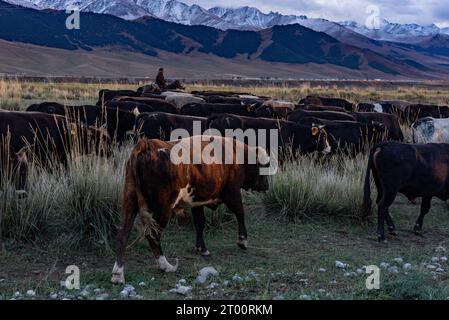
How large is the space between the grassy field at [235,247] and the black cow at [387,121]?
7244mm

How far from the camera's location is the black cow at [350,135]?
1398cm

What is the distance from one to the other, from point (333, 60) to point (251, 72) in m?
40.2

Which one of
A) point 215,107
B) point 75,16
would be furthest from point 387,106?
point 75,16

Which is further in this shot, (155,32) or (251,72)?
(155,32)

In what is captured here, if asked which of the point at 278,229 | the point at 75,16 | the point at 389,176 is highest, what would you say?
the point at 75,16

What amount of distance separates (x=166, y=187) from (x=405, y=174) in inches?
155

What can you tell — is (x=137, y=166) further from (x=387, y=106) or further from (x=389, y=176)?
(x=387, y=106)

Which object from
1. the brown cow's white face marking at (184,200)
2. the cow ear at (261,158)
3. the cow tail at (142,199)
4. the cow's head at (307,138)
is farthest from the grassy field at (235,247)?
the cow's head at (307,138)

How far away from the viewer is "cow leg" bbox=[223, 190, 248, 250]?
298 inches

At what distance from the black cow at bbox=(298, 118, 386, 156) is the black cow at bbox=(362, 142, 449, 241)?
169 inches

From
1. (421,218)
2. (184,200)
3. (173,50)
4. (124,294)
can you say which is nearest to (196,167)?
(184,200)

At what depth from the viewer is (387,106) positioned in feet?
81.3

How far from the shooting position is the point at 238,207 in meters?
7.63
